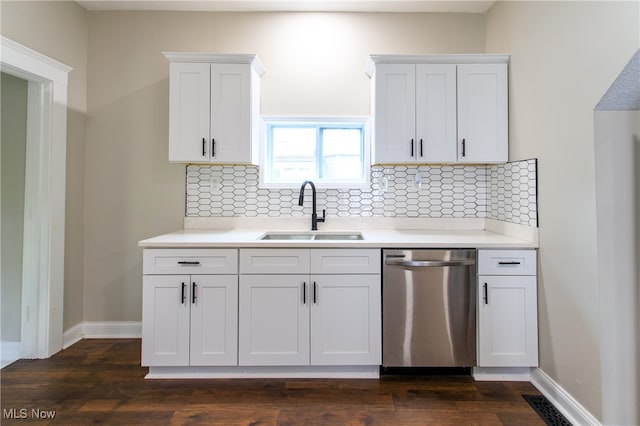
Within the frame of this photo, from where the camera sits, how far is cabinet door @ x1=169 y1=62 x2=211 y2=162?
262 centimetres

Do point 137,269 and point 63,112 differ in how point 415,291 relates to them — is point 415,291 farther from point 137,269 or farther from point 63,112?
point 63,112

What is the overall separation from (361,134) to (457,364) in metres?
1.94

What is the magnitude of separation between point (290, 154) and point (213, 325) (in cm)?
156

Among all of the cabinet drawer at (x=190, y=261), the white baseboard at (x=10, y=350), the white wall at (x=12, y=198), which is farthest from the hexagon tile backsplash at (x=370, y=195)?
the white baseboard at (x=10, y=350)

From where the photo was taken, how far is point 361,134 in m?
3.09

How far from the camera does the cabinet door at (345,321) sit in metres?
2.27

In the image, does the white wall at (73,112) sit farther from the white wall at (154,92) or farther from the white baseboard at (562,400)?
the white baseboard at (562,400)

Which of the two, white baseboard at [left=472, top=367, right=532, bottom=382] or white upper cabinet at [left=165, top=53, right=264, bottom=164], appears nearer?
white baseboard at [left=472, top=367, right=532, bottom=382]

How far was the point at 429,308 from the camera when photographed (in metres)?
2.27

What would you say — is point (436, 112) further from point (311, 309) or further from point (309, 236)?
point (311, 309)

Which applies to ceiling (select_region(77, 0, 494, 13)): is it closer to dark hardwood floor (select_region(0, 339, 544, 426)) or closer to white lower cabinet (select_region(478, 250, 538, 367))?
white lower cabinet (select_region(478, 250, 538, 367))

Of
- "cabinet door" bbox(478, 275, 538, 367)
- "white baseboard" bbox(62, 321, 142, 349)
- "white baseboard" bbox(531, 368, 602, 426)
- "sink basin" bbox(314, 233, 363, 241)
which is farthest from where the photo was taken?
"white baseboard" bbox(62, 321, 142, 349)
